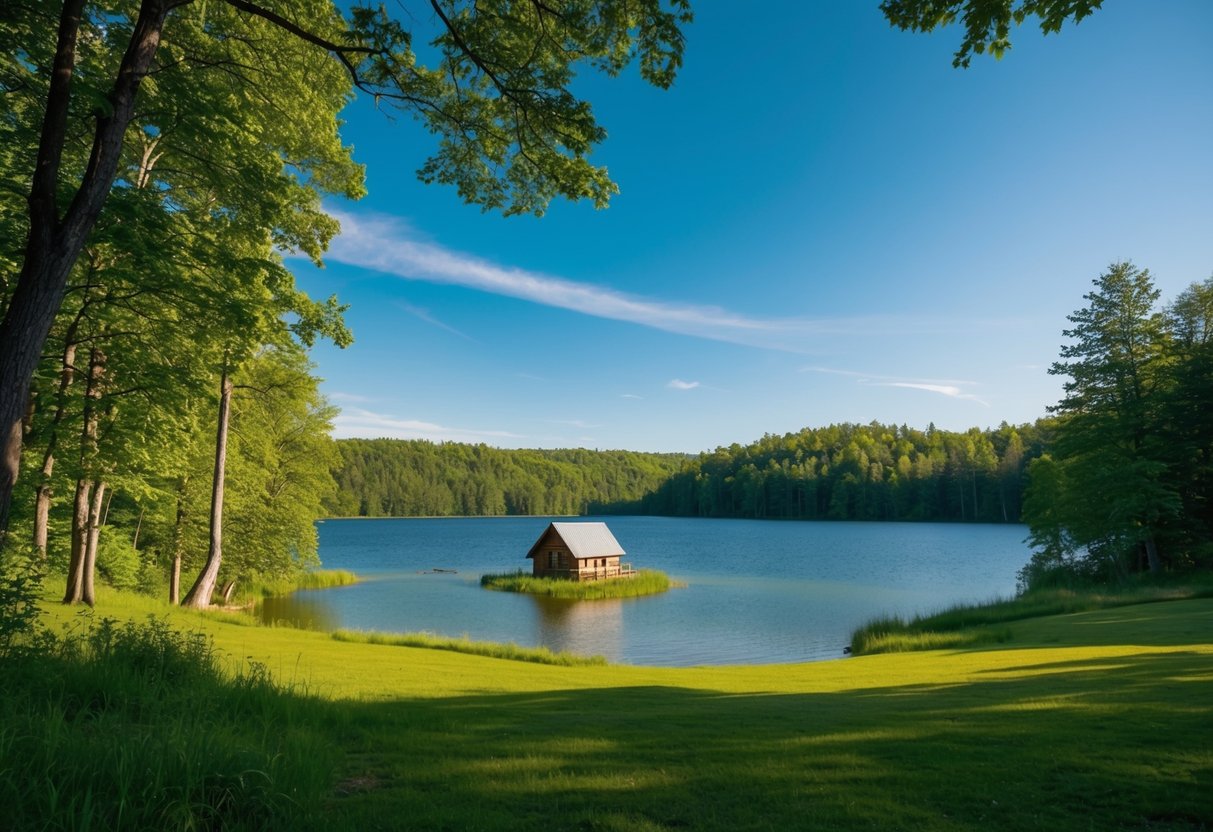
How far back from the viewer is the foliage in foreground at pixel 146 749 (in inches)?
138

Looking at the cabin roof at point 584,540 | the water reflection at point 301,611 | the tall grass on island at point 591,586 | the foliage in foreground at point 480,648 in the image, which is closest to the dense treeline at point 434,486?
the cabin roof at point 584,540

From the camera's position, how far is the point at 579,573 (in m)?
45.1

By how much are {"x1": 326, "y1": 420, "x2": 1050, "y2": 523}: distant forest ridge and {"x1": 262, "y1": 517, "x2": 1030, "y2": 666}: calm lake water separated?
131 ft

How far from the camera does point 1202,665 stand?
31.2ft

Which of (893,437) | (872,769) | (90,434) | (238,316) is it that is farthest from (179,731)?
(893,437)

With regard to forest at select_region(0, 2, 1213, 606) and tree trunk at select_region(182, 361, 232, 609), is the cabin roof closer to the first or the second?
forest at select_region(0, 2, 1213, 606)

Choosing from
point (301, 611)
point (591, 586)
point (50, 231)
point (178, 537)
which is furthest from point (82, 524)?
point (591, 586)

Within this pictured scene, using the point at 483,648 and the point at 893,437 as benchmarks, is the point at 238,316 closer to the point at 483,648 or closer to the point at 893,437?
the point at 483,648

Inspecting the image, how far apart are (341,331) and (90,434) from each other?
6265mm

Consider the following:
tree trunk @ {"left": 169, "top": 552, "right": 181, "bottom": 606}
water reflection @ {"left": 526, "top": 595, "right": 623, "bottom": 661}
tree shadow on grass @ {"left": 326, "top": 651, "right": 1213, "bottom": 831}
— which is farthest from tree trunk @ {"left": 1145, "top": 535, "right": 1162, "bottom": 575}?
tree trunk @ {"left": 169, "top": 552, "right": 181, "bottom": 606}

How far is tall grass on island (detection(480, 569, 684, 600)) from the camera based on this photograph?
41.0 metres

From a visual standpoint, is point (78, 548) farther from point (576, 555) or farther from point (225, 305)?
point (576, 555)

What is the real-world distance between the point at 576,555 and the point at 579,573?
1241mm

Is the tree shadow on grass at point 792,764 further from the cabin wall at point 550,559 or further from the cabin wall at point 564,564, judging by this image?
the cabin wall at point 550,559
